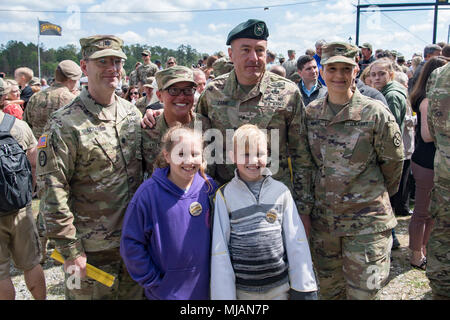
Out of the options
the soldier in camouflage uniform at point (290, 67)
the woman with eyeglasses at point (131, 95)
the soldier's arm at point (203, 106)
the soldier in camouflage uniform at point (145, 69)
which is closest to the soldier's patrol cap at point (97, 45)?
the soldier's arm at point (203, 106)

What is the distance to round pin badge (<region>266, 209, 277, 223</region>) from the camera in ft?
7.79

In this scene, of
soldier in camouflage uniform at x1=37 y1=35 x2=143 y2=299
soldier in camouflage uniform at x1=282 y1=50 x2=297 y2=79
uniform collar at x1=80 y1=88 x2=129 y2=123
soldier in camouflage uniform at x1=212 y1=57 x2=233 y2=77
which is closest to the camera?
soldier in camouflage uniform at x1=37 y1=35 x2=143 y2=299

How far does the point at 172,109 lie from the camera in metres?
2.93

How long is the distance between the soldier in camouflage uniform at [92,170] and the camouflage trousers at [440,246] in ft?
8.48

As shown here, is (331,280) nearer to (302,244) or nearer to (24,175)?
(302,244)

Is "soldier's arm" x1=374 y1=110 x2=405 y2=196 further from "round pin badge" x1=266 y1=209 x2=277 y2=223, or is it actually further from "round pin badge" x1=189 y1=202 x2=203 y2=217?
"round pin badge" x1=189 y1=202 x2=203 y2=217

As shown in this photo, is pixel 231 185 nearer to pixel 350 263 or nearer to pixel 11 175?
pixel 350 263

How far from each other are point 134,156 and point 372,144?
1.90m

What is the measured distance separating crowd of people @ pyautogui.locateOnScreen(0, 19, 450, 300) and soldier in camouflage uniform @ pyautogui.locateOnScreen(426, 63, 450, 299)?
0.01 m

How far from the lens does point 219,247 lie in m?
2.32

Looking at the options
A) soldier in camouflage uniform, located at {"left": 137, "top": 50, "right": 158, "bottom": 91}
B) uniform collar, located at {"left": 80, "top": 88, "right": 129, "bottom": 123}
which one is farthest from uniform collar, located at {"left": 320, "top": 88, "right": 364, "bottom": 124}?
soldier in camouflage uniform, located at {"left": 137, "top": 50, "right": 158, "bottom": 91}

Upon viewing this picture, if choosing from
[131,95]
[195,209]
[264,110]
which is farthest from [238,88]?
[131,95]

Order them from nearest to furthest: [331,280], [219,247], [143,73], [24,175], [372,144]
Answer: [219,247] → [372,144] → [331,280] → [24,175] → [143,73]
